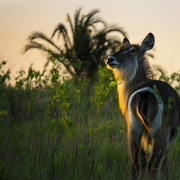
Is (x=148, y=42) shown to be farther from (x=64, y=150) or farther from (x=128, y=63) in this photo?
(x=64, y=150)

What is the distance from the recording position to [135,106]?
19.7 feet

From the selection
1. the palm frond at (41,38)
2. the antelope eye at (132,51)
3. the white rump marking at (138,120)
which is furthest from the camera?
the palm frond at (41,38)

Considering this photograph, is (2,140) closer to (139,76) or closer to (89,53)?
(139,76)

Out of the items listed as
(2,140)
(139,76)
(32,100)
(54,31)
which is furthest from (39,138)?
(54,31)

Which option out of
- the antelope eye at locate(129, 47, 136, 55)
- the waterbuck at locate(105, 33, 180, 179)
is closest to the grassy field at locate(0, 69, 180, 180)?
the waterbuck at locate(105, 33, 180, 179)

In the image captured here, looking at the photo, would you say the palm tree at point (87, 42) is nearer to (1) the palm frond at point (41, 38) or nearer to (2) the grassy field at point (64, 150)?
(1) the palm frond at point (41, 38)

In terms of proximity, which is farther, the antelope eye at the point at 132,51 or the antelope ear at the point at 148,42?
the antelope ear at the point at 148,42

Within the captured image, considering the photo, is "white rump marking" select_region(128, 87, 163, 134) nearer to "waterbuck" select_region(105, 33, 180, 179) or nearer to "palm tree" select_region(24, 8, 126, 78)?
"waterbuck" select_region(105, 33, 180, 179)

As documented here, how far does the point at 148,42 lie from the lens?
25.1ft

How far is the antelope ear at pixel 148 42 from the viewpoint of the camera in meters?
7.52

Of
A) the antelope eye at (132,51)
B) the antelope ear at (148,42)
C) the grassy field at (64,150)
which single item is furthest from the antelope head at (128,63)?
the grassy field at (64,150)

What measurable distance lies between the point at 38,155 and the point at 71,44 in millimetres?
16906

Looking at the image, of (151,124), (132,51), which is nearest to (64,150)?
(151,124)

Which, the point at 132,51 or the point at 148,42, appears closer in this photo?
the point at 132,51
